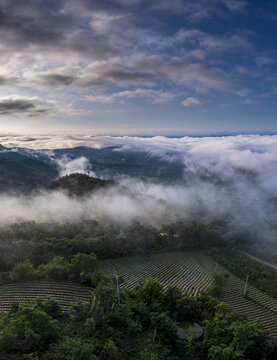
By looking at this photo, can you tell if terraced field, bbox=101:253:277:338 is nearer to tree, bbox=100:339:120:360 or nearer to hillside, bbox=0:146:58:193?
tree, bbox=100:339:120:360

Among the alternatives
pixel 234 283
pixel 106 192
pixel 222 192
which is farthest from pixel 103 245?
pixel 222 192

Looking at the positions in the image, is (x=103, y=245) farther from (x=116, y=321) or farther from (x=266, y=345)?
(x=266, y=345)

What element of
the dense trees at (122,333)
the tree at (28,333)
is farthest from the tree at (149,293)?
the tree at (28,333)

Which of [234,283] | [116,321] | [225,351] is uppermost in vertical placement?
[225,351]

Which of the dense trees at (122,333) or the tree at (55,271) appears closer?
the dense trees at (122,333)

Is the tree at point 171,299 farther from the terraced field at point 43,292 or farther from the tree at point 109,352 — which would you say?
the terraced field at point 43,292

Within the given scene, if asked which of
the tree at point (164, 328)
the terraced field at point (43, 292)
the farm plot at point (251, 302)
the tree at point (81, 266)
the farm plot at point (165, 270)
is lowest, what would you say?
the farm plot at point (251, 302)

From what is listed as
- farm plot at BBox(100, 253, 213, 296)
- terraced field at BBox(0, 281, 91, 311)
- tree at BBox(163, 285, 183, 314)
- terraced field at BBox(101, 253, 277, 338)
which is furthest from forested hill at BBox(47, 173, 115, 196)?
tree at BBox(163, 285, 183, 314)

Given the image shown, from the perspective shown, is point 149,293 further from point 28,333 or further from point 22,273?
point 22,273
